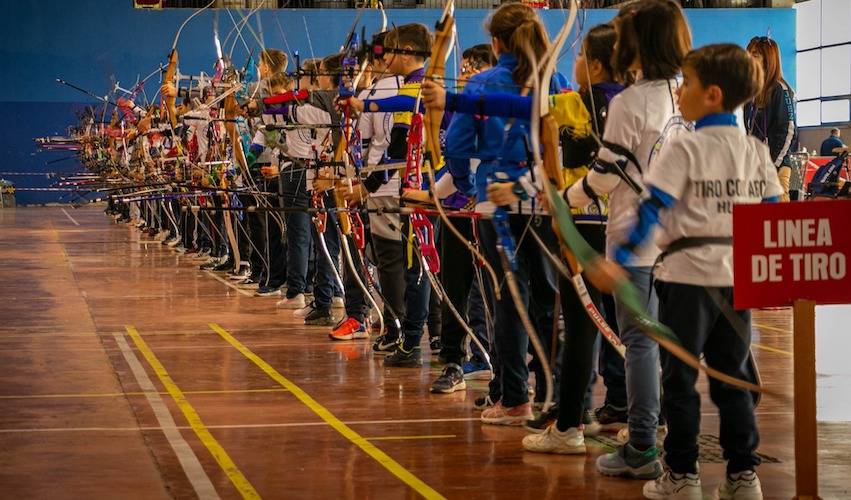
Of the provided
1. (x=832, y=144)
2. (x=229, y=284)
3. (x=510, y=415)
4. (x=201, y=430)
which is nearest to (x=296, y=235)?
(x=229, y=284)

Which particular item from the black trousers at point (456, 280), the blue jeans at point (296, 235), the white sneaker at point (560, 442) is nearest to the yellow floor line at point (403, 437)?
the white sneaker at point (560, 442)

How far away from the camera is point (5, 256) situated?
1320 centimetres

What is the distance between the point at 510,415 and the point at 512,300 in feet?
1.29

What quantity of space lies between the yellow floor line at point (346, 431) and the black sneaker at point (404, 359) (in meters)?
0.51

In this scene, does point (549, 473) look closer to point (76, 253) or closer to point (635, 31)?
point (635, 31)

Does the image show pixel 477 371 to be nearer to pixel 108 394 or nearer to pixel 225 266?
pixel 108 394

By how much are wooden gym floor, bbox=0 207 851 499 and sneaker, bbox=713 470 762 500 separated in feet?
Result: 0.59

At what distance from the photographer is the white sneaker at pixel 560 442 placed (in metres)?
4.06

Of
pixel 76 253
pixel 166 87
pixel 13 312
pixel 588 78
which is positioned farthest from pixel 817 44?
pixel 588 78

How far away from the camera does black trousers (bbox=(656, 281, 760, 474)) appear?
334cm

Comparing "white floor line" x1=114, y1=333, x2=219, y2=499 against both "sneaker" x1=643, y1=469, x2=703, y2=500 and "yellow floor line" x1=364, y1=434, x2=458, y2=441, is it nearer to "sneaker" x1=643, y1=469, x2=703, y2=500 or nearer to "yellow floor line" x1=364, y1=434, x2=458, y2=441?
"yellow floor line" x1=364, y1=434, x2=458, y2=441

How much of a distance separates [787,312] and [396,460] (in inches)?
186

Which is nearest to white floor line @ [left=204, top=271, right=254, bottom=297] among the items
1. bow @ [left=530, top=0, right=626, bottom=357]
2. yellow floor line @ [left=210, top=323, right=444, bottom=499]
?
yellow floor line @ [left=210, top=323, right=444, bottom=499]

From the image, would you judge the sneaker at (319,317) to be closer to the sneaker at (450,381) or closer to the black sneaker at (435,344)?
the black sneaker at (435,344)
